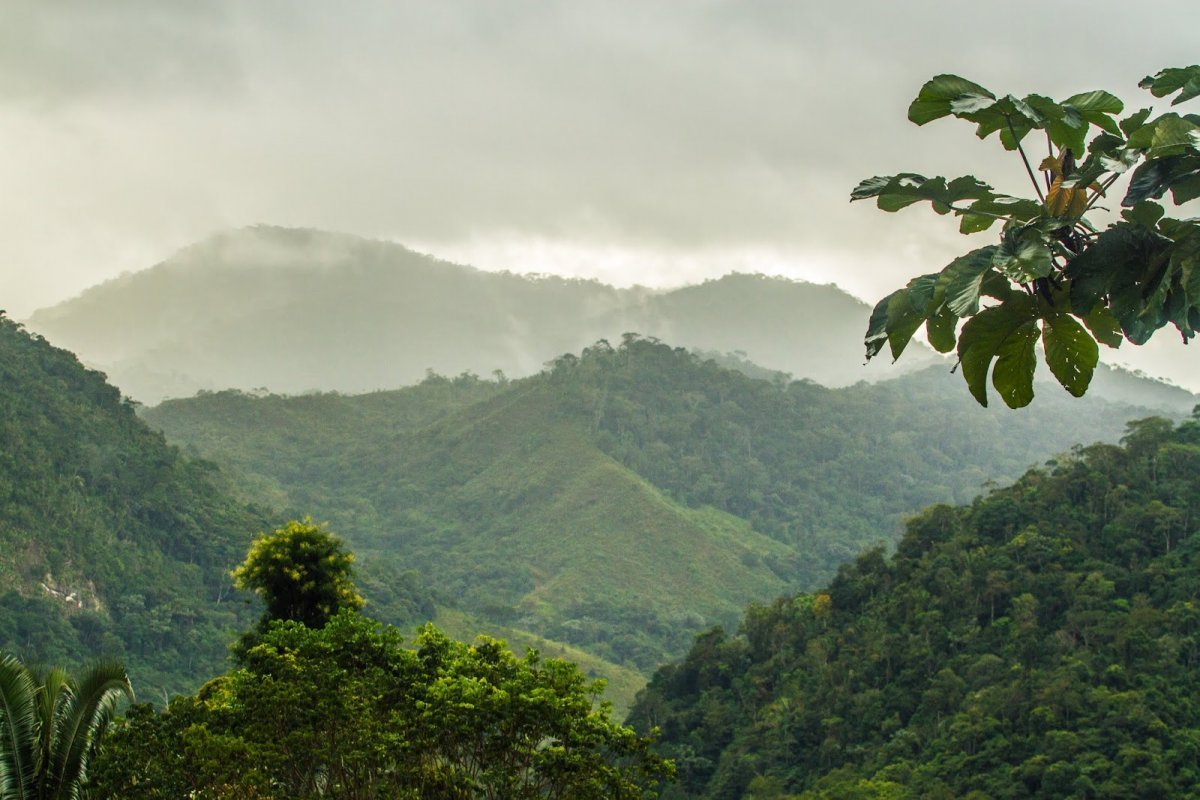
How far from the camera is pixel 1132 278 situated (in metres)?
2.02

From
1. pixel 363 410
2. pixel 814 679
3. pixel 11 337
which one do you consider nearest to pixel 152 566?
pixel 11 337

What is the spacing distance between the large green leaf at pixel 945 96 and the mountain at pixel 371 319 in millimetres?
125650

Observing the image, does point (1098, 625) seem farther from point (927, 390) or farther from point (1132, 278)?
point (927, 390)

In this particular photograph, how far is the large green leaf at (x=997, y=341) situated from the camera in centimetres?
206

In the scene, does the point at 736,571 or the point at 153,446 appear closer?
the point at 153,446

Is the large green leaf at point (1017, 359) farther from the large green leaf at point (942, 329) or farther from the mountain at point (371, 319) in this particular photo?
the mountain at point (371, 319)

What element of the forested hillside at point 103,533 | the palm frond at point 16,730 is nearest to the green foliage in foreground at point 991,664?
the forested hillside at point 103,533

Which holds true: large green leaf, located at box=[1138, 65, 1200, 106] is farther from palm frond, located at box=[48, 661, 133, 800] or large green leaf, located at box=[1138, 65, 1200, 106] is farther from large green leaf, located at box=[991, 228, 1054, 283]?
palm frond, located at box=[48, 661, 133, 800]

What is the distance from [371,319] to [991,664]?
11151cm

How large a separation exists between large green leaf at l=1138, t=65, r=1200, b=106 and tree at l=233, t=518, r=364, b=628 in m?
14.3

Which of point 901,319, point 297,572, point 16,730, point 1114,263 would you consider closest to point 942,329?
point 901,319

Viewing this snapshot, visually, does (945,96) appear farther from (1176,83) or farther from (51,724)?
(51,724)

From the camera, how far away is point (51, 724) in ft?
28.2

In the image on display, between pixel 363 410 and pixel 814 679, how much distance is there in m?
68.0
